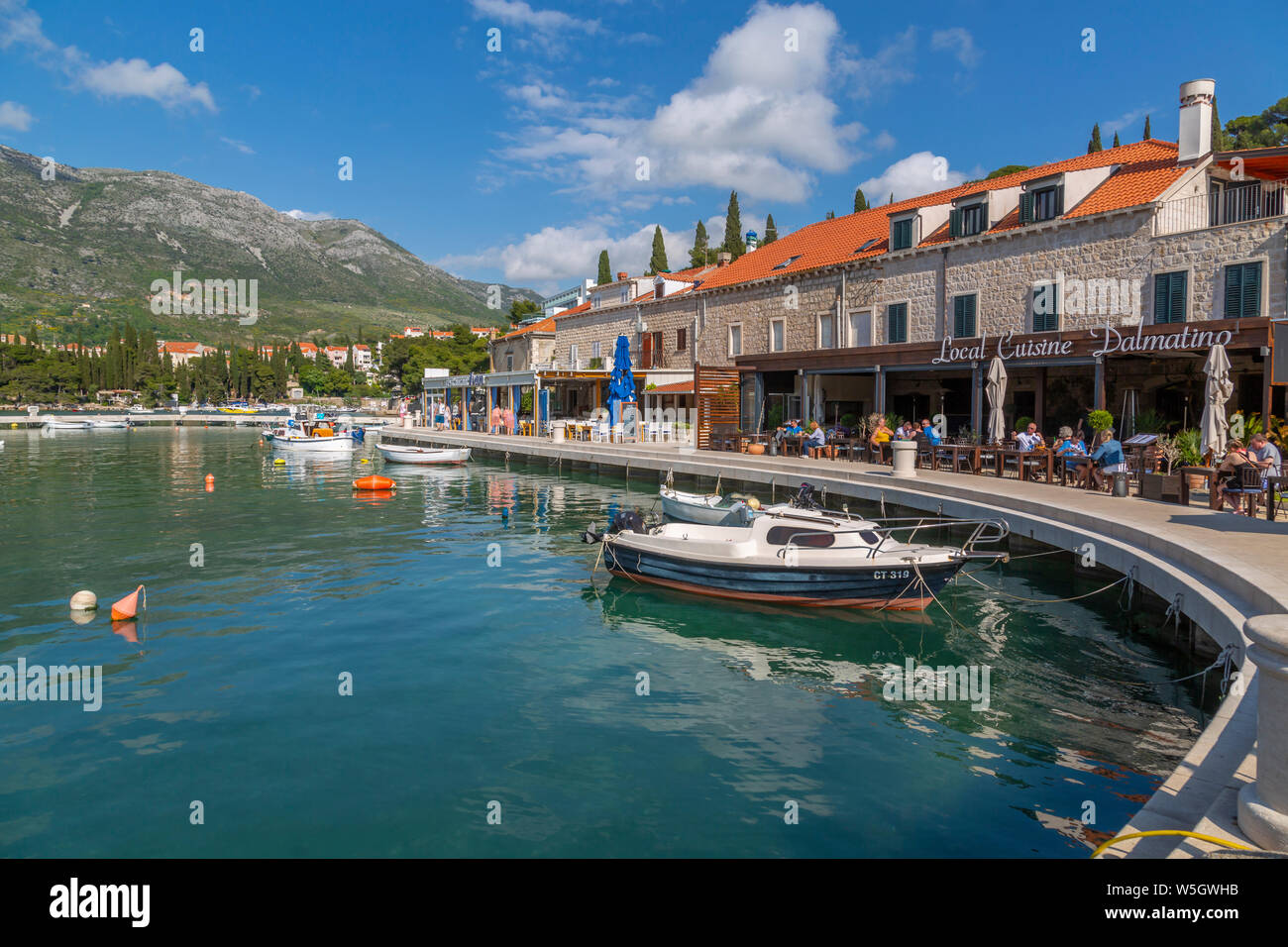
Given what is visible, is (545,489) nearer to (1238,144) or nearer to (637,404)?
(637,404)

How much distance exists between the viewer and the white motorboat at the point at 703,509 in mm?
16656

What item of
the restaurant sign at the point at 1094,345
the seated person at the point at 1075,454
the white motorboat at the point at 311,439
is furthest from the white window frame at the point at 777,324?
the white motorboat at the point at 311,439

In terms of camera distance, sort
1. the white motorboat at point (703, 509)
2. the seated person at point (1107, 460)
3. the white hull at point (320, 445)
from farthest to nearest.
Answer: the white hull at point (320, 445), the seated person at point (1107, 460), the white motorboat at point (703, 509)

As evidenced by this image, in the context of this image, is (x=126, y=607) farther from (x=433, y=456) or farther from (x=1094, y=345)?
(x=433, y=456)

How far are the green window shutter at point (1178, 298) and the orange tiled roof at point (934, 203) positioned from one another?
108 inches

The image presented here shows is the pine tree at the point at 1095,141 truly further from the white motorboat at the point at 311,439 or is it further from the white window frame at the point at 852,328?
the white motorboat at the point at 311,439

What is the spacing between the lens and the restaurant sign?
20.0m

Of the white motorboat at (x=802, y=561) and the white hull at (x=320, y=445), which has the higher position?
the white hull at (x=320, y=445)

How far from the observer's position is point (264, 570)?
17.4 m

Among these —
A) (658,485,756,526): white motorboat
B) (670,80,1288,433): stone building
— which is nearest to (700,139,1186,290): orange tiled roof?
(670,80,1288,433): stone building

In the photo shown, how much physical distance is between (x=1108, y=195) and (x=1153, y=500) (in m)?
14.7

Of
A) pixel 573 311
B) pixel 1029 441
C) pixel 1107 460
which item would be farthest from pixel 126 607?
pixel 573 311

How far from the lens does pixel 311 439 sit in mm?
50469
